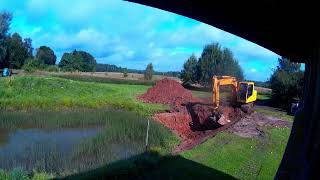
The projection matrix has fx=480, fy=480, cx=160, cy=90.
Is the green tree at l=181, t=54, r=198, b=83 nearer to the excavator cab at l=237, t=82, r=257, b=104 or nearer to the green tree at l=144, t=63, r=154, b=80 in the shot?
the green tree at l=144, t=63, r=154, b=80

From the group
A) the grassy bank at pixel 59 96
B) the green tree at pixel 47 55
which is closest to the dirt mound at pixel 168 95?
the grassy bank at pixel 59 96

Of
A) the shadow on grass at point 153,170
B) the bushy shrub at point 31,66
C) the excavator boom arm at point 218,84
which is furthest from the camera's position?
the bushy shrub at point 31,66

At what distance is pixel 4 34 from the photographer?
73062 mm

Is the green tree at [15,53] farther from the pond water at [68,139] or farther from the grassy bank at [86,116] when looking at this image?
the pond water at [68,139]

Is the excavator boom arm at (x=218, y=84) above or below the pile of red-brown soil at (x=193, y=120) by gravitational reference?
above

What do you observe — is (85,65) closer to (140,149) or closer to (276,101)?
(276,101)

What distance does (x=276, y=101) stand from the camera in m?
51.0

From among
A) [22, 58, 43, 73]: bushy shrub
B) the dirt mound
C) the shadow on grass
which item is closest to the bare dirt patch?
the shadow on grass

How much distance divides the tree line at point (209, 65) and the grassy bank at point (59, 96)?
27349mm

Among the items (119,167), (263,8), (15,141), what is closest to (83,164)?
(119,167)

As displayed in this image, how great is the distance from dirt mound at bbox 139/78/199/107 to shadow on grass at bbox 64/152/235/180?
21.5 metres

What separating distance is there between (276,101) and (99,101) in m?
20.9

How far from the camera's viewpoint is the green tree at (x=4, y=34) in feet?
234

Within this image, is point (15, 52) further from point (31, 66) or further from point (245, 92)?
point (245, 92)
